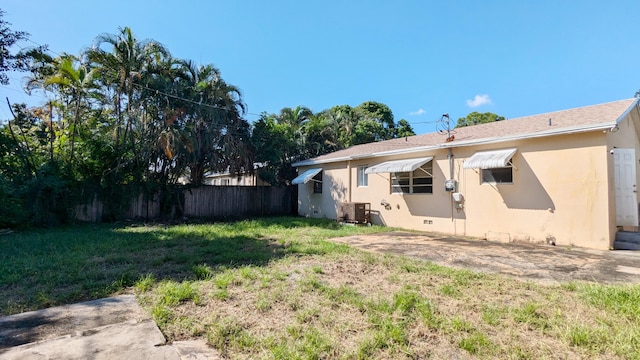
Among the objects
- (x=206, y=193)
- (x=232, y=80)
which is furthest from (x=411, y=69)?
(x=206, y=193)

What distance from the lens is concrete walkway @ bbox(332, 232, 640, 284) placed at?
5176 mm

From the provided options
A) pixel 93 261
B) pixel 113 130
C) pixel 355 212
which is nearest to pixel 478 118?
pixel 355 212

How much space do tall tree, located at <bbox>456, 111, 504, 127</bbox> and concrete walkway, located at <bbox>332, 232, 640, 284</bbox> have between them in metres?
27.7

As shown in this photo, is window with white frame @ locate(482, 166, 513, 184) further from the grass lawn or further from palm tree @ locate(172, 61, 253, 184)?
palm tree @ locate(172, 61, 253, 184)

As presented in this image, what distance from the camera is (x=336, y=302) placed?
3951 mm

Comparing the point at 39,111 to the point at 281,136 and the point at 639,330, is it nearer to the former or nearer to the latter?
the point at 281,136

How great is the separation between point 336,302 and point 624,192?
9.21 m

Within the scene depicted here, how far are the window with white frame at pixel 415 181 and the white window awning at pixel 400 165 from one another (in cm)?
39

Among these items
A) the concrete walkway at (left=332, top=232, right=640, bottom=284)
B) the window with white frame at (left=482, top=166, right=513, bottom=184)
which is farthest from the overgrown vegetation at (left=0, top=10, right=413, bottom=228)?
the window with white frame at (left=482, top=166, right=513, bottom=184)

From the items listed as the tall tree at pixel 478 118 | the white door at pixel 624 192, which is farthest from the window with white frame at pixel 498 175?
the tall tree at pixel 478 118

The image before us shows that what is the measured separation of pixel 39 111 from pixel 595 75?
2462 cm

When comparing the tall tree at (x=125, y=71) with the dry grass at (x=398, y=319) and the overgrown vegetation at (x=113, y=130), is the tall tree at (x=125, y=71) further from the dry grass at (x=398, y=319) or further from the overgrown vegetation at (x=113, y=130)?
the dry grass at (x=398, y=319)

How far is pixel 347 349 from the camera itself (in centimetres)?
287

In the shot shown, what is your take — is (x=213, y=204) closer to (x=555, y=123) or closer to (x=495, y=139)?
(x=495, y=139)
